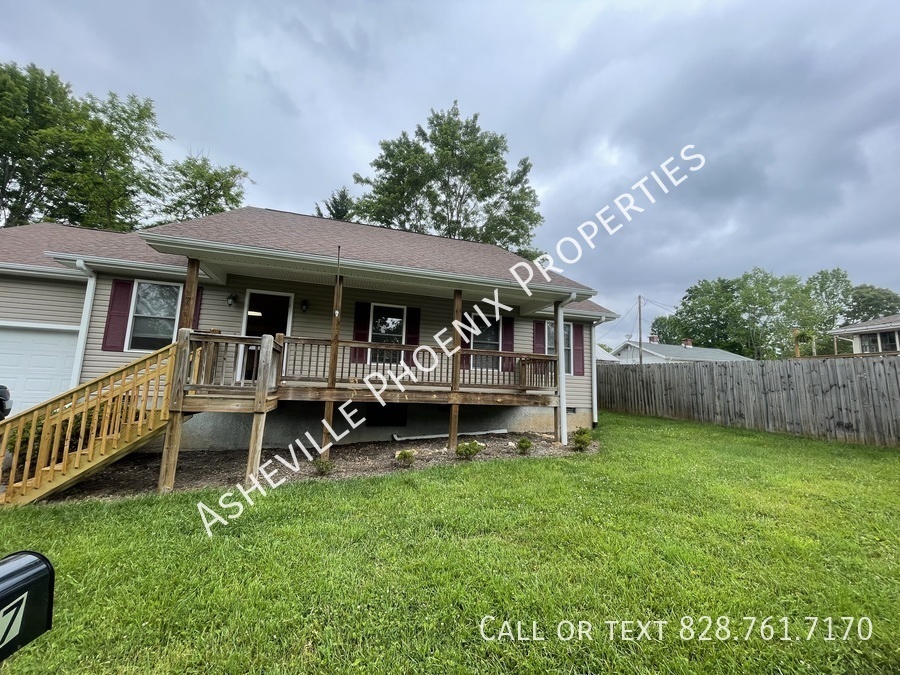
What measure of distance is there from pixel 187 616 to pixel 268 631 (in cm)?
60

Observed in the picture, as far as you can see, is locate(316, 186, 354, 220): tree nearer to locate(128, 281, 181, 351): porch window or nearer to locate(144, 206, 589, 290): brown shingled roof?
locate(144, 206, 589, 290): brown shingled roof

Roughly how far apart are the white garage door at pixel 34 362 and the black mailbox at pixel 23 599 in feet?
28.0

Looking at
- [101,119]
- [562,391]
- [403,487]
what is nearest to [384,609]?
[403,487]

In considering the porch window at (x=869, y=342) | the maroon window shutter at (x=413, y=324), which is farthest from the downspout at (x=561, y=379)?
the porch window at (x=869, y=342)

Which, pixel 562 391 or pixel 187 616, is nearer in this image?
pixel 187 616

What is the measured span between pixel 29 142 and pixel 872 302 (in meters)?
70.7

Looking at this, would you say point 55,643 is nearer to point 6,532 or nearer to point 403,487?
point 6,532

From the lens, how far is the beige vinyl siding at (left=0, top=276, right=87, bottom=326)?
22.0 feet

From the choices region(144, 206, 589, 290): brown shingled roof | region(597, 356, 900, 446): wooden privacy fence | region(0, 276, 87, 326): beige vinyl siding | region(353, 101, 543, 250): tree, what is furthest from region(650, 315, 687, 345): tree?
region(0, 276, 87, 326): beige vinyl siding

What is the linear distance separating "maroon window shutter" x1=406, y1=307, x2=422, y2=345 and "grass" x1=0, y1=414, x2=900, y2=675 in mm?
4087

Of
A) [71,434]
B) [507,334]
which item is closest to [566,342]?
[507,334]

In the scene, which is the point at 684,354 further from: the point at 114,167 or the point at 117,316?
the point at 114,167

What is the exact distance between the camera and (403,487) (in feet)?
16.1

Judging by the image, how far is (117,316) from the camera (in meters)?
6.86
